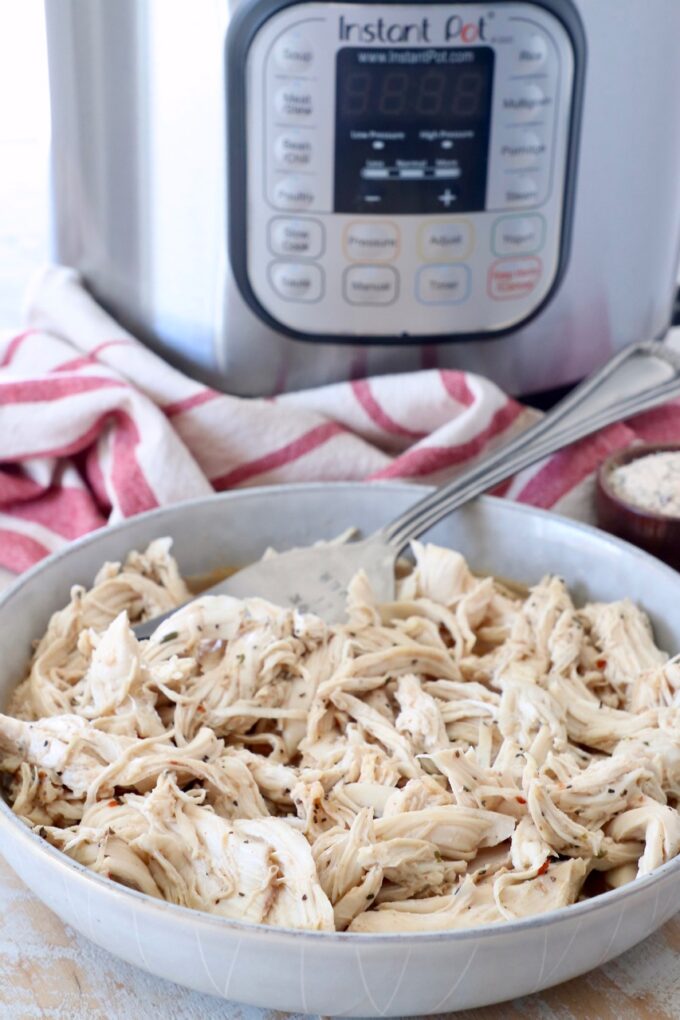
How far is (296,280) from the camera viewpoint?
887 millimetres

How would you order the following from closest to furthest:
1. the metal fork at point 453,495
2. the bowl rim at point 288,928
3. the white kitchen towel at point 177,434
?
the bowl rim at point 288,928, the metal fork at point 453,495, the white kitchen towel at point 177,434

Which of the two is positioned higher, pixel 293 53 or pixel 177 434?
pixel 293 53

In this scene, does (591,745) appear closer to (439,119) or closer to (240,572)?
(240,572)

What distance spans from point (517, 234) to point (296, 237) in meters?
0.16

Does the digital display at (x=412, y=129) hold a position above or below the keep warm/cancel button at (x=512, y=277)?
above

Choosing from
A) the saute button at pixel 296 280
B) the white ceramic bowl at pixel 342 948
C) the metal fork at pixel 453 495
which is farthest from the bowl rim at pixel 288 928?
the saute button at pixel 296 280

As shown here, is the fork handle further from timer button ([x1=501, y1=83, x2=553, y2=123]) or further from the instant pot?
timer button ([x1=501, y1=83, x2=553, y2=123])

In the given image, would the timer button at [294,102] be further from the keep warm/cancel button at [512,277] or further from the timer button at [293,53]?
the keep warm/cancel button at [512,277]

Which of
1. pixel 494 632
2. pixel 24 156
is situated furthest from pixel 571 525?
pixel 24 156

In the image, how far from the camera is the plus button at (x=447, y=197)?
86 centimetres

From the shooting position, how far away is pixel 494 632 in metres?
0.77

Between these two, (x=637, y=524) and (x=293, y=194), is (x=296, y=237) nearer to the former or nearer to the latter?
(x=293, y=194)

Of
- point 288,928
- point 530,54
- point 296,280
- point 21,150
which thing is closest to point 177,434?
point 296,280

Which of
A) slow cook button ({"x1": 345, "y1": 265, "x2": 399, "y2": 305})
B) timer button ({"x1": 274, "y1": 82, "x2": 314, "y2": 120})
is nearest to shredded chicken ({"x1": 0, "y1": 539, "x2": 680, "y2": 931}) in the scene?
slow cook button ({"x1": 345, "y1": 265, "x2": 399, "y2": 305})
